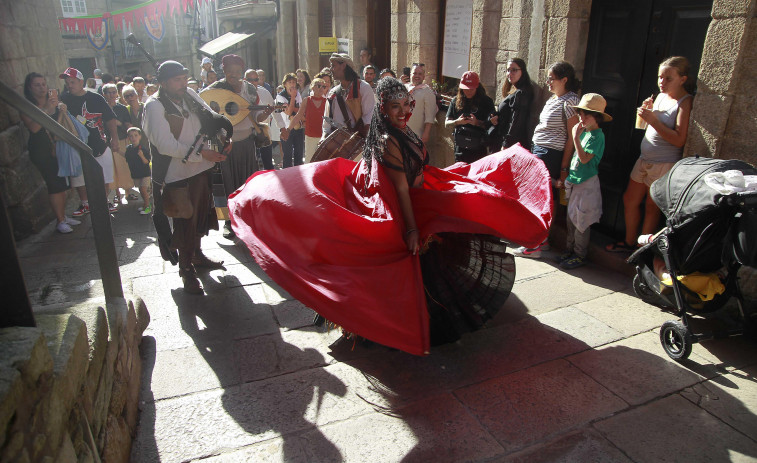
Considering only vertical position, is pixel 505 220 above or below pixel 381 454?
above

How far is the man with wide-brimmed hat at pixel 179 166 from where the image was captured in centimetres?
437

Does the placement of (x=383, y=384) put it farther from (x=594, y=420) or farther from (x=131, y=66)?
(x=131, y=66)

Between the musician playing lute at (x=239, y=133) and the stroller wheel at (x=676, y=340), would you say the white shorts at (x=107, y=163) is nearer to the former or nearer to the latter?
the musician playing lute at (x=239, y=133)

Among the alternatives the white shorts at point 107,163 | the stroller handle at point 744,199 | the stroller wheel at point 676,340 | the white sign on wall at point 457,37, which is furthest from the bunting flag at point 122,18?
the stroller handle at point 744,199

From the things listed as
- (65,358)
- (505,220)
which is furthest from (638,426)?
(65,358)

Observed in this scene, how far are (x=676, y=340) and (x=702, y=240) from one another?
0.73 meters

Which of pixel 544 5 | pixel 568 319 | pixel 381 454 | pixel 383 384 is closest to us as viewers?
pixel 381 454

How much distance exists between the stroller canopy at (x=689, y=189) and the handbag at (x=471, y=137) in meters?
2.73

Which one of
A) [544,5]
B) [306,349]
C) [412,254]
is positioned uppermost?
[544,5]

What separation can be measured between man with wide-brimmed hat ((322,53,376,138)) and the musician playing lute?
752 mm

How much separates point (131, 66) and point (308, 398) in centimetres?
3542

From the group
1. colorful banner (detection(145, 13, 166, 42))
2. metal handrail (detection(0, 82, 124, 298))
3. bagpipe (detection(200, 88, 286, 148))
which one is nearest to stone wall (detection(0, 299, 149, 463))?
metal handrail (detection(0, 82, 124, 298))

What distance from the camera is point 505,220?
11.6 feet

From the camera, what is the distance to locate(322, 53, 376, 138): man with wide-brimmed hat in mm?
Answer: 6066
